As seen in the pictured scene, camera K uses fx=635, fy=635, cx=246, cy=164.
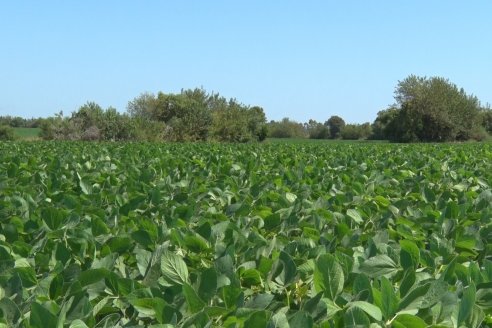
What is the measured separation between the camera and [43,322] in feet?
4.83

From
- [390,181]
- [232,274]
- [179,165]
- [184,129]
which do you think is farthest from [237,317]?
[184,129]

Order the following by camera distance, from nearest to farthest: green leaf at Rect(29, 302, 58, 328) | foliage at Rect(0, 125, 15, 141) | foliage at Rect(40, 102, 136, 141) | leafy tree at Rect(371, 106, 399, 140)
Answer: green leaf at Rect(29, 302, 58, 328)
foliage at Rect(40, 102, 136, 141)
foliage at Rect(0, 125, 15, 141)
leafy tree at Rect(371, 106, 399, 140)

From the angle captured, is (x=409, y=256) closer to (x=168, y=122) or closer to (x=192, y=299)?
(x=192, y=299)

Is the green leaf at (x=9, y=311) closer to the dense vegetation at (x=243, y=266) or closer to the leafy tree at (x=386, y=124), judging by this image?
the dense vegetation at (x=243, y=266)

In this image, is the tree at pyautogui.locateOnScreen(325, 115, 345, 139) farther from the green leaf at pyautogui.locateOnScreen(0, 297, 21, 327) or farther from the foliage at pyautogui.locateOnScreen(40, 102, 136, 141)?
the green leaf at pyautogui.locateOnScreen(0, 297, 21, 327)

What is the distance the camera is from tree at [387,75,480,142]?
7075 centimetres

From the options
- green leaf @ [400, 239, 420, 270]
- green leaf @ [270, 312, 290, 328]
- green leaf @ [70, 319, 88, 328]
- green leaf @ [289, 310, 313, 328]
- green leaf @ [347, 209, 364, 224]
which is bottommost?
green leaf @ [70, 319, 88, 328]

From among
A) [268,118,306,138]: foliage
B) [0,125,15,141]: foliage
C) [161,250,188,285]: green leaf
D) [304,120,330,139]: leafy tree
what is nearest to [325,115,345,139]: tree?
[304,120,330,139]: leafy tree

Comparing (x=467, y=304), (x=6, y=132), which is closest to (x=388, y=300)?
(x=467, y=304)

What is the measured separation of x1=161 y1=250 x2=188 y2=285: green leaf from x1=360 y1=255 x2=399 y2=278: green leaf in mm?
610

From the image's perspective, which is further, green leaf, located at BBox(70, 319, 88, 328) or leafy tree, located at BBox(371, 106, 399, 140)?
leafy tree, located at BBox(371, 106, 399, 140)

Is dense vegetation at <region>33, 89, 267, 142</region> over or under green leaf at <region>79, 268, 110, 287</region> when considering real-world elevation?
over

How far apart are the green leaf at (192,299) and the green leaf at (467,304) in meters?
0.66

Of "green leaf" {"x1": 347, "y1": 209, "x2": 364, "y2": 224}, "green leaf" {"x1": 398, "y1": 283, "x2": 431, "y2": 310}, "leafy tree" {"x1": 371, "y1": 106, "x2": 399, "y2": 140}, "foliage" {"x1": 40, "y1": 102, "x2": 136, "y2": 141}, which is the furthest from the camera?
"leafy tree" {"x1": 371, "y1": 106, "x2": 399, "y2": 140}
